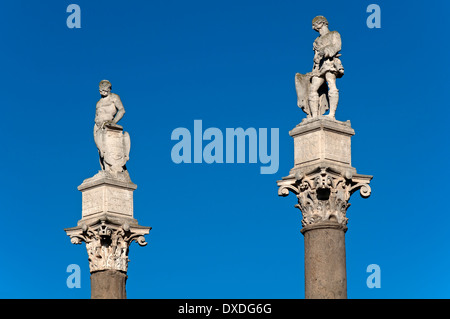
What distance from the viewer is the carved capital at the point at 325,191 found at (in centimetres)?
3547

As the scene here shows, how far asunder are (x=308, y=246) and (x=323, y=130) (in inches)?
119

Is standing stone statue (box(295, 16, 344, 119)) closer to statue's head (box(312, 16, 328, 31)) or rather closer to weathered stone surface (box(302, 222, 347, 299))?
statue's head (box(312, 16, 328, 31))

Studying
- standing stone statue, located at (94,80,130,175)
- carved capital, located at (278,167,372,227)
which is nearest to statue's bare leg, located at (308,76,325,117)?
carved capital, located at (278,167,372,227)

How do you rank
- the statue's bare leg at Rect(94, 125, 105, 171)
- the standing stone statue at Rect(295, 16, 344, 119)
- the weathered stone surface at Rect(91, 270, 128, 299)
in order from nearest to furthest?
the standing stone statue at Rect(295, 16, 344, 119)
the weathered stone surface at Rect(91, 270, 128, 299)
the statue's bare leg at Rect(94, 125, 105, 171)

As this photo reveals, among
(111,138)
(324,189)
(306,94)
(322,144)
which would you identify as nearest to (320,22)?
(306,94)

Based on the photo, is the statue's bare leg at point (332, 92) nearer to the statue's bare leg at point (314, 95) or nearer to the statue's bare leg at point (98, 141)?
the statue's bare leg at point (314, 95)

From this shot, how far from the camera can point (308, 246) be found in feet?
117

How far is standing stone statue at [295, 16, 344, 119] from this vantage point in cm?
3659

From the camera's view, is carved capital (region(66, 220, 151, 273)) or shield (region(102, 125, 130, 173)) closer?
carved capital (region(66, 220, 151, 273))

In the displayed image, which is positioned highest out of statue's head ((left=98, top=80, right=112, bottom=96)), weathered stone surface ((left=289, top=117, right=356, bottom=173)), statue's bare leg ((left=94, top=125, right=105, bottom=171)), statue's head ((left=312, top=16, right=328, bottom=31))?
statue's head ((left=98, top=80, right=112, bottom=96))

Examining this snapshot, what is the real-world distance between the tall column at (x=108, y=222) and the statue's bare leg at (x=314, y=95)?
30.4 feet

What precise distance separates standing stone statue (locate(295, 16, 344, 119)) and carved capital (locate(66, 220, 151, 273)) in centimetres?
907

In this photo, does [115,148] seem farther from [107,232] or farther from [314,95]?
[314,95]
